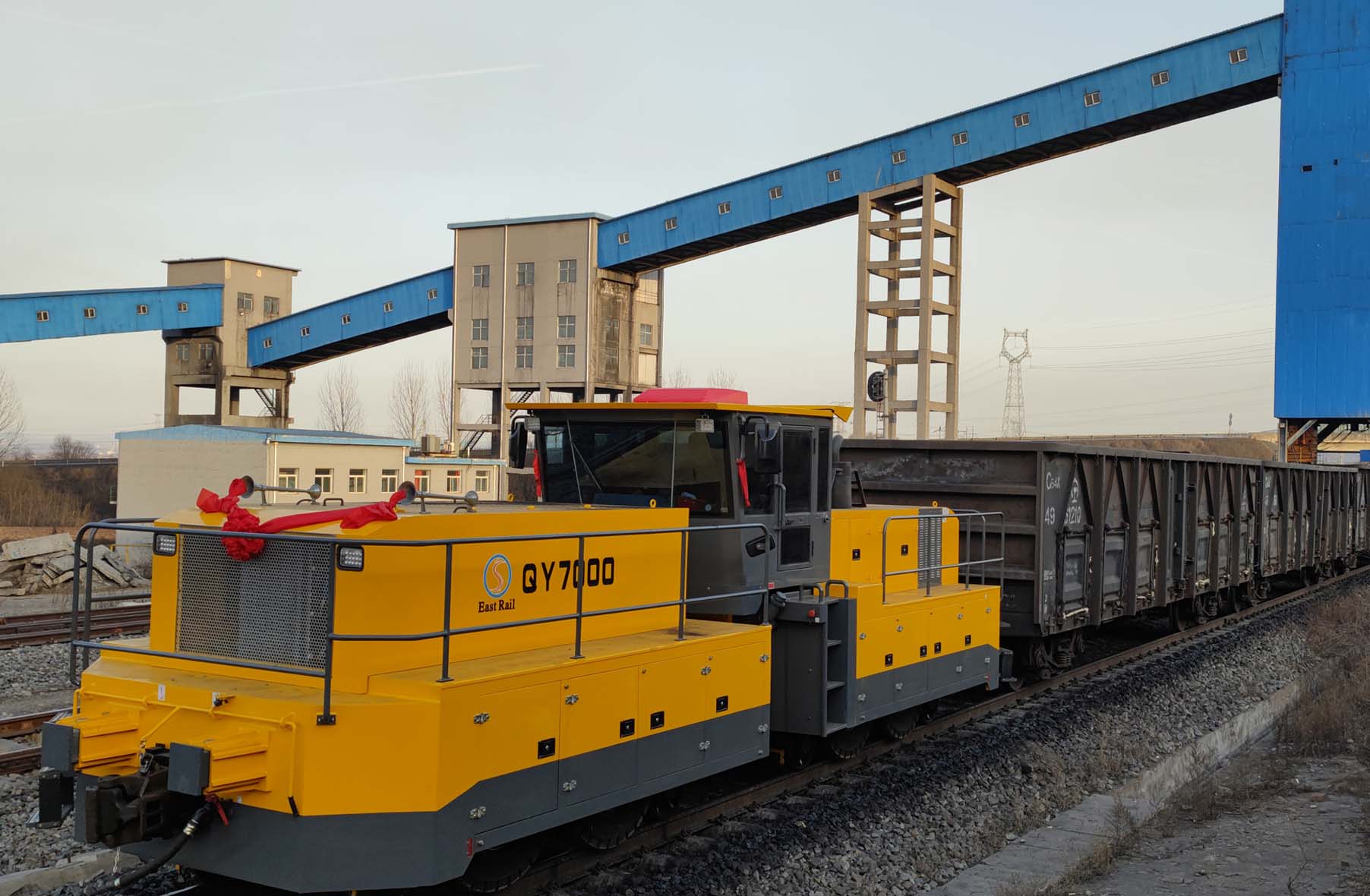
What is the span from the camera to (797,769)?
8727 mm

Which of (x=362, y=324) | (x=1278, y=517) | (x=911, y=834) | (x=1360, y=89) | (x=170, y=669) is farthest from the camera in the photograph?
(x=362, y=324)

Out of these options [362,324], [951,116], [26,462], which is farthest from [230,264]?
[26,462]

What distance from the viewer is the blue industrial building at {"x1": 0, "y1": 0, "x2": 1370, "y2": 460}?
1166 inches

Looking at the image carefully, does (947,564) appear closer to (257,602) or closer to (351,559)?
(351,559)

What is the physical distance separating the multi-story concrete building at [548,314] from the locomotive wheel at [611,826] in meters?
32.9

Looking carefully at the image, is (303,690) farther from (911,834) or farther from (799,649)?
(911,834)

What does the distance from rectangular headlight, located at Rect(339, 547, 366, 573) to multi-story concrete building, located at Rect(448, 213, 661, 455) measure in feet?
111

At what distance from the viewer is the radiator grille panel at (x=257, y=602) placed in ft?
18.2

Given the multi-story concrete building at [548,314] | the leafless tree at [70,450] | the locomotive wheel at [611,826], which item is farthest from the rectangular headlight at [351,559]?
the leafless tree at [70,450]

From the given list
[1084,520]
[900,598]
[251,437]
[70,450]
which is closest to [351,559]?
[900,598]

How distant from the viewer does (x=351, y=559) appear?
5.38 metres

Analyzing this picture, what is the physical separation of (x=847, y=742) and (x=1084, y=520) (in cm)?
540

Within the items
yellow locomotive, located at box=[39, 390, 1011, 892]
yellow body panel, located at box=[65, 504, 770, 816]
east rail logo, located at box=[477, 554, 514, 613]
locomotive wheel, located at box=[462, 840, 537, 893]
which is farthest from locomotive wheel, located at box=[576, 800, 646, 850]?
east rail logo, located at box=[477, 554, 514, 613]

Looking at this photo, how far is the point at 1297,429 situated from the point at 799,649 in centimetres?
3096
